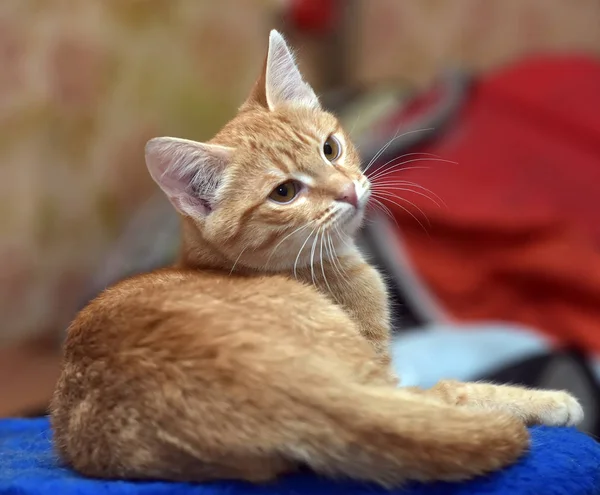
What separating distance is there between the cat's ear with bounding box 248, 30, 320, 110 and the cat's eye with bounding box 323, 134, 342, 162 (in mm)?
112

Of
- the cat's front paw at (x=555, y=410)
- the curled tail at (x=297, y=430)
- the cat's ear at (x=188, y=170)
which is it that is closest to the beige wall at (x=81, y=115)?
the cat's ear at (x=188, y=170)

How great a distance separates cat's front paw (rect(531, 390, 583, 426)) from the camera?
1.03m

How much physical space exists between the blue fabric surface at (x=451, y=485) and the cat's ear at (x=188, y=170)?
449 mm

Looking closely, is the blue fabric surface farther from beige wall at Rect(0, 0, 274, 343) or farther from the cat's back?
beige wall at Rect(0, 0, 274, 343)

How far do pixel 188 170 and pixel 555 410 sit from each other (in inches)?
26.5

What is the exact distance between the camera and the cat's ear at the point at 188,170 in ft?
3.58

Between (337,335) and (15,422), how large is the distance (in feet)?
2.76

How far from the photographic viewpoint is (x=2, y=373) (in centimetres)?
237

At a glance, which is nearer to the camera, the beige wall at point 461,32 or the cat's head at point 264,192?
the cat's head at point 264,192

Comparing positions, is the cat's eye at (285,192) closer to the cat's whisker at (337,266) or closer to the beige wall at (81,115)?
the cat's whisker at (337,266)

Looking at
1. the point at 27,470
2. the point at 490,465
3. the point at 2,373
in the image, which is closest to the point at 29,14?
the point at 2,373

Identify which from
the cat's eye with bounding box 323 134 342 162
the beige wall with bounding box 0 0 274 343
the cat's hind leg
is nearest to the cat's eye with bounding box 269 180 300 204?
the cat's eye with bounding box 323 134 342 162

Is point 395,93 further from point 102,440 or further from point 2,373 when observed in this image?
point 102,440

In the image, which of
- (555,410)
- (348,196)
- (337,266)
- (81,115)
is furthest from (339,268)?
(81,115)
